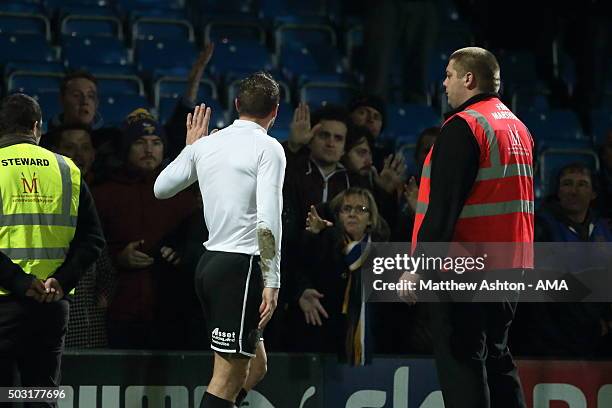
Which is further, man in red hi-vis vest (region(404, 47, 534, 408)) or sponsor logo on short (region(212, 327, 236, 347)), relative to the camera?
sponsor logo on short (region(212, 327, 236, 347))

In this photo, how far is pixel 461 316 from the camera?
524cm

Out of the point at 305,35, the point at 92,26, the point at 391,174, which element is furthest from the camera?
the point at 305,35

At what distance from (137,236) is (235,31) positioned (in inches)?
194

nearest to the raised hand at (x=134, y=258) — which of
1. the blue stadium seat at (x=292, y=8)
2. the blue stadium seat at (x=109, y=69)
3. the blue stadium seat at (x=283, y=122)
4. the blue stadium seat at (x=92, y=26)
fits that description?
the blue stadium seat at (x=283, y=122)

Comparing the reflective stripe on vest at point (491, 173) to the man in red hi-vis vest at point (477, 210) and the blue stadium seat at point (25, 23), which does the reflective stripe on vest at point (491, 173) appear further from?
the blue stadium seat at point (25, 23)

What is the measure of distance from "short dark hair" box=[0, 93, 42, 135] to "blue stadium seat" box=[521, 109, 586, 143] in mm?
6015

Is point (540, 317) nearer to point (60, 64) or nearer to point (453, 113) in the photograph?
point (453, 113)

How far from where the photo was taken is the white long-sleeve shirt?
5496mm

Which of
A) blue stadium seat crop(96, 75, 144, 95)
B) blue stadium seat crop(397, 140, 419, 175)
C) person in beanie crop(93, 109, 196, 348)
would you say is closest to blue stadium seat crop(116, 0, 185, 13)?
blue stadium seat crop(96, 75, 144, 95)

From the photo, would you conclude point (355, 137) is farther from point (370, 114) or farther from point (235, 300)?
point (235, 300)

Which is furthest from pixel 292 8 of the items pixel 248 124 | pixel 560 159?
pixel 248 124

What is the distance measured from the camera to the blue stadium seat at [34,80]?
980 cm

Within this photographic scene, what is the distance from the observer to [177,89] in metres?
10.4

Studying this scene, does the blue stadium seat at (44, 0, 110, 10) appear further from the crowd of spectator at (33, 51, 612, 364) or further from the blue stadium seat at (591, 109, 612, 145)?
the blue stadium seat at (591, 109, 612, 145)
